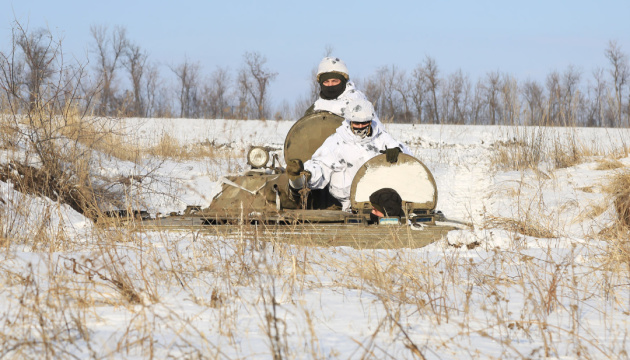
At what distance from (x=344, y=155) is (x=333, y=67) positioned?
1.42m

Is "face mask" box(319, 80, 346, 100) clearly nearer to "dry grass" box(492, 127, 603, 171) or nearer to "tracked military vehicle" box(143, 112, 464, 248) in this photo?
"tracked military vehicle" box(143, 112, 464, 248)

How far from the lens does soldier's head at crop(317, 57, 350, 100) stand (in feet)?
25.8

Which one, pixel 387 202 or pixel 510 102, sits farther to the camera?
A: pixel 510 102

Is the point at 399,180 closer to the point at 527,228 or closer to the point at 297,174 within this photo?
the point at 297,174

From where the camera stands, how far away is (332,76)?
25.9 ft

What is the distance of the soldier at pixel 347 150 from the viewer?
688cm

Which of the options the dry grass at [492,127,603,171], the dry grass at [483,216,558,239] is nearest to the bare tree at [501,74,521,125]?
the dry grass at [492,127,603,171]

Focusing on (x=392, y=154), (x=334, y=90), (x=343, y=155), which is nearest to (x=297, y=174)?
(x=343, y=155)

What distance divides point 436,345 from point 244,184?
4438 millimetres

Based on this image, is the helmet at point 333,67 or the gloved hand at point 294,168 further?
the helmet at point 333,67

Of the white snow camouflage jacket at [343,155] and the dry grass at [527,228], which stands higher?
the white snow camouflage jacket at [343,155]

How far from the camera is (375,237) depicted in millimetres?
5453

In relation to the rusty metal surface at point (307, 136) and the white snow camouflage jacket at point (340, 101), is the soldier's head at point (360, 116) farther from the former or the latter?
the white snow camouflage jacket at point (340, 101)

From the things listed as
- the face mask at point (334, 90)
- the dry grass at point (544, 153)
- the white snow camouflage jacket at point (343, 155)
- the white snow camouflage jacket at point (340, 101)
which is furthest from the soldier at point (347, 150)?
the dry grass at point (544, 153)
